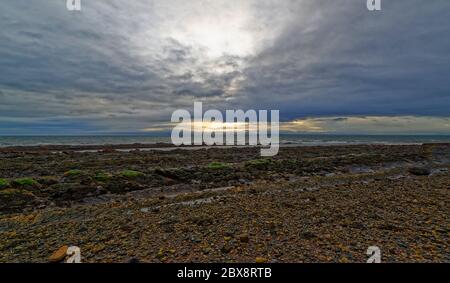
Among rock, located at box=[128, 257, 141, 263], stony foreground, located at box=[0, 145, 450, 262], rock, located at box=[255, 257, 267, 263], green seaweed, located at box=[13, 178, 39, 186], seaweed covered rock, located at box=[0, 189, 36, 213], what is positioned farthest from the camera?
green seaweed, located at box=[13, 178, 39, 186]

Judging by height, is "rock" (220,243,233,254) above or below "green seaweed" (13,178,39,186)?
above

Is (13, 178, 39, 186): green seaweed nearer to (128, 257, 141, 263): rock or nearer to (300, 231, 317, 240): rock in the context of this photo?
(128, 257, 141, 263): rock

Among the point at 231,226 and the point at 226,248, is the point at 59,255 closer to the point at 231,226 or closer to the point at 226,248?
the point at 226,248

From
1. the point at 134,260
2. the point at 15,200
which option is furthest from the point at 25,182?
the point at 134,260

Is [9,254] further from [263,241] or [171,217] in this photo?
[263,241]

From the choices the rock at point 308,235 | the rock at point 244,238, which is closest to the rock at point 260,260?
the rock at point 244,238

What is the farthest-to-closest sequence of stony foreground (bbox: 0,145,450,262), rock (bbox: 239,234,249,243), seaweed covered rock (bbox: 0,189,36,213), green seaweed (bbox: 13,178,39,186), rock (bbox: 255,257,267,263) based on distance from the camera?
green seaweed (bbox: 13,178,39,186) → seaweed covered rock (bbox: 0,189,36,213) → rock (bbox: 239,234,249,243) → stony foreground (bbox: 0,145,450,262) → rock (bbox: 255,257,267,263)

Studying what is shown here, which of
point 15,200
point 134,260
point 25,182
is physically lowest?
point 15,200

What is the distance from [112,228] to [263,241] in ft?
15.4

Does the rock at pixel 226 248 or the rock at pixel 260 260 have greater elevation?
the rock at pixel 260 260

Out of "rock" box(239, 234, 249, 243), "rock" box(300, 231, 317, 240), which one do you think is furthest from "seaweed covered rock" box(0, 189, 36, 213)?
"rock" box(300, 231, 317, 240)

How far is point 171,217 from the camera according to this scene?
8.23 m

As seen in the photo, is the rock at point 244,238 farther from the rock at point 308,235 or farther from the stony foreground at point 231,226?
the rock at point 308,235

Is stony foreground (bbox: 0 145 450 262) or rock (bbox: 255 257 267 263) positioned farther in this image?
→ stony foreground (bbox: 0 145 450 262)
